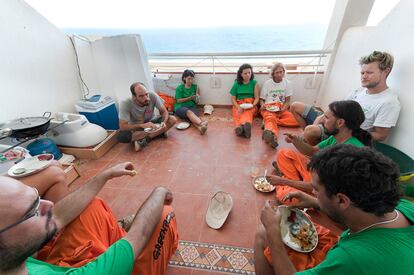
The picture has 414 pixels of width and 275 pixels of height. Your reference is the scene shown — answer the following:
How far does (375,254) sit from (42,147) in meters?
2.67

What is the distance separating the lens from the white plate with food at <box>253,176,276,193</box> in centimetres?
163

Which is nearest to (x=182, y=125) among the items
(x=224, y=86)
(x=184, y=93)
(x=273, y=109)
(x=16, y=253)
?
(x=184, y=93)

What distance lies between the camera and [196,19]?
Result: 5.03 m

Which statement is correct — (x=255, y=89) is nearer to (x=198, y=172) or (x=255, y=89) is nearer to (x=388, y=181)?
(x=198, y=172)

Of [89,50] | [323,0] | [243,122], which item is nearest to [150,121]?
[243,122]

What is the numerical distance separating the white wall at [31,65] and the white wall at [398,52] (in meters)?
3.64

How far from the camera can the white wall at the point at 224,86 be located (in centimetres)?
300

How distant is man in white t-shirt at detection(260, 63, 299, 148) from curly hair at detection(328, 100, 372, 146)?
1.23 metres

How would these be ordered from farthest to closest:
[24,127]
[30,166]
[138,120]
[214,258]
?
[138,120]
[24,127]
[30,166]
[214,258]

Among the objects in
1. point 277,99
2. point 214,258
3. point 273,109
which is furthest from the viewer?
point 277,99

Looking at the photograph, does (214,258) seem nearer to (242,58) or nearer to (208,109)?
(208,109)

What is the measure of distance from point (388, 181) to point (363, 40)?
2.33 m

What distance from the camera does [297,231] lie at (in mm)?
1010

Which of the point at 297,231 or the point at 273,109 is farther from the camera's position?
the point at 273,109
